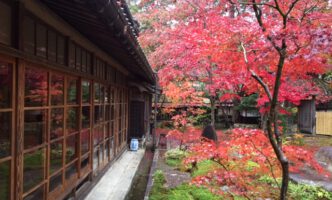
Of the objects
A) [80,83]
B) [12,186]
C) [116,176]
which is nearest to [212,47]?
[80,83]

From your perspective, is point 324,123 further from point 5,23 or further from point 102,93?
point 5,23

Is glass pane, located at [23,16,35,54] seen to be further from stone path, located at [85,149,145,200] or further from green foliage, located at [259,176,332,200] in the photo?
green foliage, located at [259,176,332,200]

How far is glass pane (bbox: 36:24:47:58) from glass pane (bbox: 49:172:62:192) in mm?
1797

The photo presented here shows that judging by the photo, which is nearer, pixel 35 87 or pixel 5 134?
pixel 5 134

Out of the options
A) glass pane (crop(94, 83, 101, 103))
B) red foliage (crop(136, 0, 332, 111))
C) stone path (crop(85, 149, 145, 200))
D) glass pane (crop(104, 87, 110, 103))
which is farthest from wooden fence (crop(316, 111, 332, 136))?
glass pane (crop(94, 83, 101, 103))

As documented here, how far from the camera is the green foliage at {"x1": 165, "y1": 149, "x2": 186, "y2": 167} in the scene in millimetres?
9547

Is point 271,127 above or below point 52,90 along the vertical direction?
below

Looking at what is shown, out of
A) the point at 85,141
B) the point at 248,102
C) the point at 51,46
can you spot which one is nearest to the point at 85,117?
the point at 85,141

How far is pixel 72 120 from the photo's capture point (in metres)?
5.13

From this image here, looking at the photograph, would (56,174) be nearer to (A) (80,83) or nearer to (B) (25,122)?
(B) (25,122)

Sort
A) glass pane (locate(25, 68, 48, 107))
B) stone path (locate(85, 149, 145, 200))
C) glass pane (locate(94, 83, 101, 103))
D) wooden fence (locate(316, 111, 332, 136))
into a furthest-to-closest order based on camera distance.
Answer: wooden fence (locate(316, 111, 332, 136)), glass pane (locate(94, 83, 101, 103)), stone path (locate(85, 149, 145, 200)), glass pane (locate(25, 68, 48, 107))

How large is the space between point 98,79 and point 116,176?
2616 mm

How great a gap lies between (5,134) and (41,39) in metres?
1.35

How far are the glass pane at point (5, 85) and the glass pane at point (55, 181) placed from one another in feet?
5.70
